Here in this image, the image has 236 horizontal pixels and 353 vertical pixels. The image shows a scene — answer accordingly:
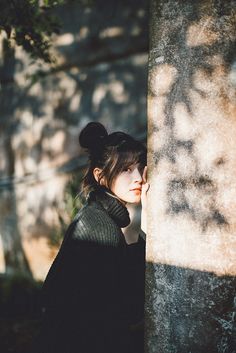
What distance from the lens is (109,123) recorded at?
18.5 feet

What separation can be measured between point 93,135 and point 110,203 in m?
0.51

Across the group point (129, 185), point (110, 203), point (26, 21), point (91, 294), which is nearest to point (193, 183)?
point (129, 185)

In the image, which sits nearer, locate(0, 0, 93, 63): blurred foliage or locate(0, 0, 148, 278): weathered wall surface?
locate(0, 0, 93, 63): blurred foliage

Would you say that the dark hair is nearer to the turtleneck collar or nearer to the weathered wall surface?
the turtleneck collar

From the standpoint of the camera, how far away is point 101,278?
76.7 inches

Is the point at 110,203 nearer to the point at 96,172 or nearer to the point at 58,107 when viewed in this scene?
the point at 96,172

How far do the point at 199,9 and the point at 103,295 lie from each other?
1628 millimetres

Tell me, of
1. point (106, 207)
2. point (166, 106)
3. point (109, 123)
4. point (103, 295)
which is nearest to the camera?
point (166, 106)

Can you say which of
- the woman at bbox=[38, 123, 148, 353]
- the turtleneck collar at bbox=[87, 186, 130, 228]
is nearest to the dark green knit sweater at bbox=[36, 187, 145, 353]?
the woman at bbox=[38, 123, 148, 353]

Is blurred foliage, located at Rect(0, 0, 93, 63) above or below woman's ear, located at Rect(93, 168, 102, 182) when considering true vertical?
above

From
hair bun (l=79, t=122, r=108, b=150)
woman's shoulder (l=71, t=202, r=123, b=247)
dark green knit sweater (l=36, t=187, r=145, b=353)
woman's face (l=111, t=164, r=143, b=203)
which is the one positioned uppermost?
hair bun (l=79, t=122, r=108, b=150)

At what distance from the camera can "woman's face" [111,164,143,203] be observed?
6.87ft

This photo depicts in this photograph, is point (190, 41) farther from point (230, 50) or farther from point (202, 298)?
point (202, 298)

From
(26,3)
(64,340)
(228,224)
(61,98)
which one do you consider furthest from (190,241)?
(61,98)
